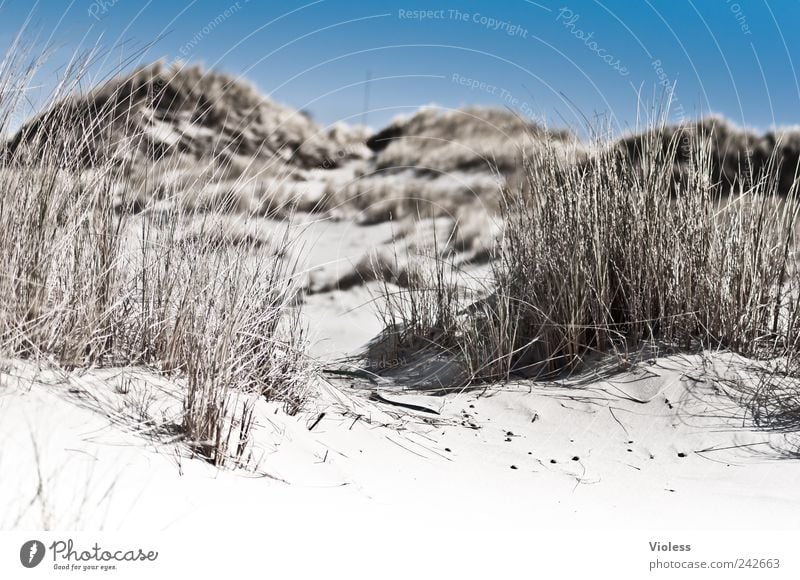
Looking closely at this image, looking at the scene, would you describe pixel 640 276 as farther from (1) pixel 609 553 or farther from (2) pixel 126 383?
(2) pixel 126 383

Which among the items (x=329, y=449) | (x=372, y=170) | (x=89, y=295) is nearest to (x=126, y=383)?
(x=89, y=295)

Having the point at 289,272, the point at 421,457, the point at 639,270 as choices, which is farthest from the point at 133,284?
the point at 639,270

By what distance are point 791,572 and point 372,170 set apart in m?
8.50

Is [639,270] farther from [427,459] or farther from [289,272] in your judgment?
[289,272]

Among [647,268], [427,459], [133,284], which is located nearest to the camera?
[427,459]

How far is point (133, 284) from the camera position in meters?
2.76

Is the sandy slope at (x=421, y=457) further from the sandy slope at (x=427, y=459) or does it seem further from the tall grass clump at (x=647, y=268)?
the tall grass clump at (x=647, y=268)

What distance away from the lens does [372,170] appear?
1001 cm

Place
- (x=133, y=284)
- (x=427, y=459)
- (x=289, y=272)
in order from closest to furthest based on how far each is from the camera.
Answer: (x=427, y=459) < (x=133, y=284) < (x=289, y=272)

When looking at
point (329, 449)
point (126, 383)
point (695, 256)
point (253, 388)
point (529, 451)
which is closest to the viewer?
point (126, 383)

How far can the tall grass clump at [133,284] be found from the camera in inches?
86.2

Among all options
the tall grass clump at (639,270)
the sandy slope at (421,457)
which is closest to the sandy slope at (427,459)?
the sandy slope at (421,457)

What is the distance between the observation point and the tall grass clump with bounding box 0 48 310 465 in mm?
2189

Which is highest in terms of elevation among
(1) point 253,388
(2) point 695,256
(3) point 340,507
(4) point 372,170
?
(4) point 372,170
